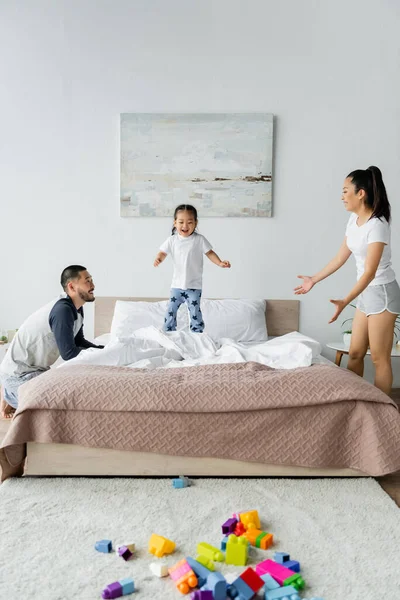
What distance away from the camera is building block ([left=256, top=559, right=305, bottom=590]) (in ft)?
5.30

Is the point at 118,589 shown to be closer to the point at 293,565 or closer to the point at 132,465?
the point at 293,565

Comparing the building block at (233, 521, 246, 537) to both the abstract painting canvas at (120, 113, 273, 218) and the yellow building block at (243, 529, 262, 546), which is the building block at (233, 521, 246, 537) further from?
the abstract painting canvas at (120, 113, 273, 218)

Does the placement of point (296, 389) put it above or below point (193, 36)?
below

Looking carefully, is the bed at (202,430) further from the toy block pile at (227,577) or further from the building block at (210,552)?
the building block at (210,552)

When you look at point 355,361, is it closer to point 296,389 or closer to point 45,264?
point 296,389

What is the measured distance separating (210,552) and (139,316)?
7.76ft

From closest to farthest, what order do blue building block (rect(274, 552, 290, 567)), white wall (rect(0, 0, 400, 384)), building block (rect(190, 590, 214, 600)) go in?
1. building block (rect(190, 590, 214, 600))
2. blue building block (rect(274, 552, 290, 567))
3. white wall (rect(0, 0, 400, 384))

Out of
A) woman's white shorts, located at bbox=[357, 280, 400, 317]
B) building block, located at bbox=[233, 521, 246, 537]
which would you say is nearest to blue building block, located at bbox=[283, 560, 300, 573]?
building block, located at bbox=[233, 521, 246, 537]

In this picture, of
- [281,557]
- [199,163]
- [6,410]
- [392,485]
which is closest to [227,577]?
[281,557]

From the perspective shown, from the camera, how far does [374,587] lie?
1640mm

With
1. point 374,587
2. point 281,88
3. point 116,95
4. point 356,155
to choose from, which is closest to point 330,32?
point 281,88

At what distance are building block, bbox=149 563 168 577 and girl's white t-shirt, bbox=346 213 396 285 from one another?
5.59ft

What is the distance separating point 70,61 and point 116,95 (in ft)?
1.35

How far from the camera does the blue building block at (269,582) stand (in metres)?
1.60
